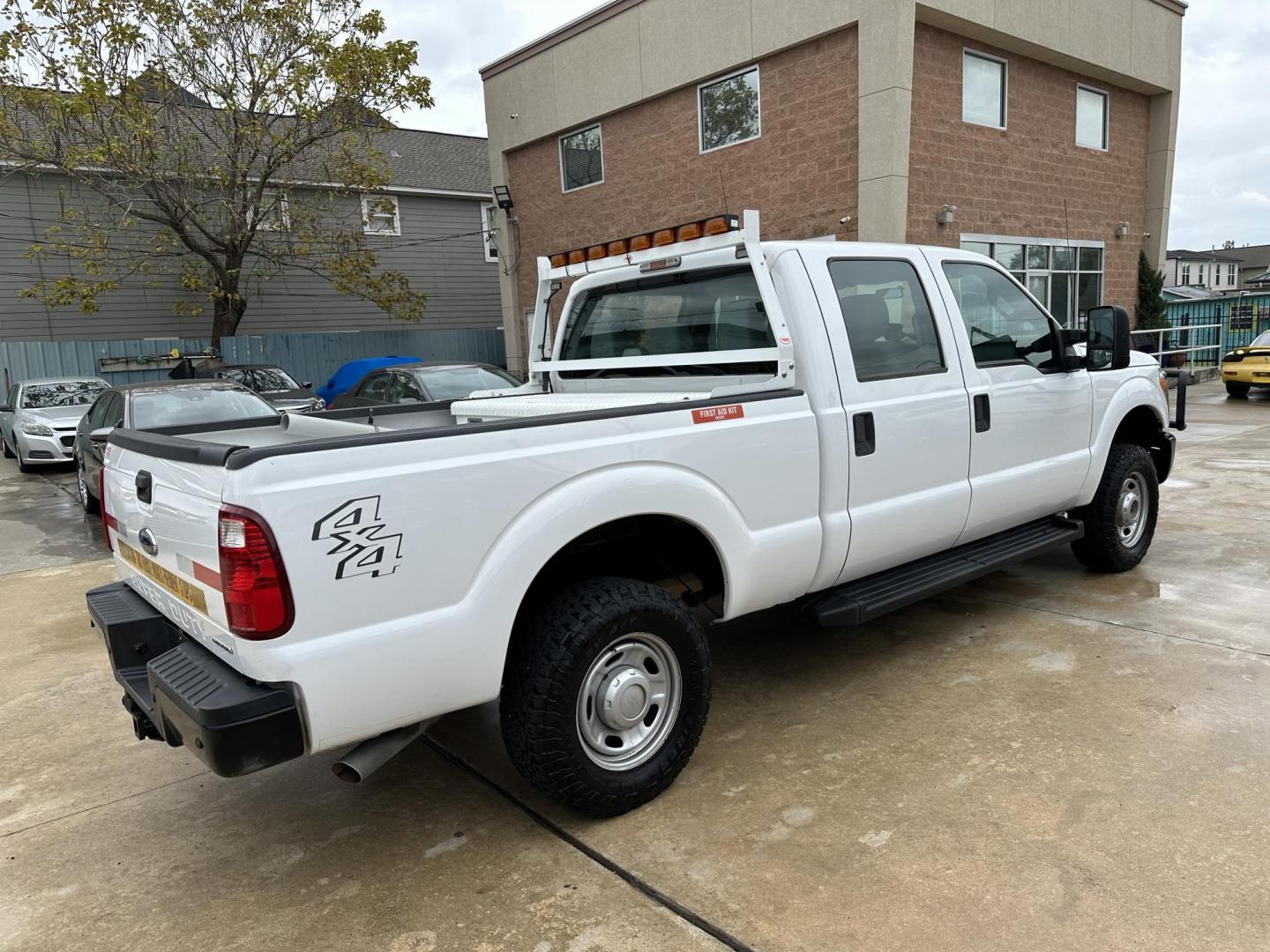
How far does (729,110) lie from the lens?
15.0 m

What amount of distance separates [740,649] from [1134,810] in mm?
2107

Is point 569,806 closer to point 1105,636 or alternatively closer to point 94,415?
point 1105,636

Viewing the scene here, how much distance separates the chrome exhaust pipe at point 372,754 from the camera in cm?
273

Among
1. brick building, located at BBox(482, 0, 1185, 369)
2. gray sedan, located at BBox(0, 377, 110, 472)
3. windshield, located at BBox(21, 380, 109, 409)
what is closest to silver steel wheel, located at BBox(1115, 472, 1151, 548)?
brick building, located at BBox(482, 0, 1185, 369)

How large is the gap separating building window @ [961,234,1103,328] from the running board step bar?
10.6 m

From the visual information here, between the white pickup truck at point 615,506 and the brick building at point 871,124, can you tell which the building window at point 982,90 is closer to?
the brick building at point 871,124

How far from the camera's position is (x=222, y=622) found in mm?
2584

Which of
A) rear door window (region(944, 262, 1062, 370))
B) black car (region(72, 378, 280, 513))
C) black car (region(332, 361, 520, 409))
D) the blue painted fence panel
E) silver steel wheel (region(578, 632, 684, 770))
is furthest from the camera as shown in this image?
the blue painted fence panel

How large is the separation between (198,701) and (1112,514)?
511 centimetres

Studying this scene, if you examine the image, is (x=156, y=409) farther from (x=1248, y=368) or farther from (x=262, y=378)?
(x=1248, y=368)

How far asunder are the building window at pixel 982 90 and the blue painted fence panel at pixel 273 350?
13249 mm

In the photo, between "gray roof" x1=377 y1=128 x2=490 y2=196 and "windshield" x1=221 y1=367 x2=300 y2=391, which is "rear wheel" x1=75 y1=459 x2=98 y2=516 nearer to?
"windshield" x1=221 y1=367 x2=300 y2=391

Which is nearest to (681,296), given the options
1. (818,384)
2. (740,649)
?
(818,384)

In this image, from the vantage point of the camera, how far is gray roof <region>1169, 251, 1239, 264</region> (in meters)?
69.3
